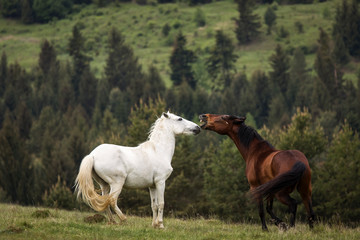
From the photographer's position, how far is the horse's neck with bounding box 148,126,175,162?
13750 millimetres

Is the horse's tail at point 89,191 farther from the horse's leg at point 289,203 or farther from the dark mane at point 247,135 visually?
the horse's leg at point 289,203

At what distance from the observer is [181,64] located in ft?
472

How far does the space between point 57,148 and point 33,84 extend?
69813mm

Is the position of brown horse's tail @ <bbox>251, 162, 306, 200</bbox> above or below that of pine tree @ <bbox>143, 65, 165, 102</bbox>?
above

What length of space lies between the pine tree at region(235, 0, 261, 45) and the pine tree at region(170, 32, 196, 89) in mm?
26849

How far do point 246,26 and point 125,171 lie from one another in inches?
6337


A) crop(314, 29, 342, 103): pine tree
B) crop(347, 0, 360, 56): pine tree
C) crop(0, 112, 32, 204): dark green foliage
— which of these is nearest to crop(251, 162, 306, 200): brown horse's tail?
crop(0, 112, 32, 204): dark green foliage

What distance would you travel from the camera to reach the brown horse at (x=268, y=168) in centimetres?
1174

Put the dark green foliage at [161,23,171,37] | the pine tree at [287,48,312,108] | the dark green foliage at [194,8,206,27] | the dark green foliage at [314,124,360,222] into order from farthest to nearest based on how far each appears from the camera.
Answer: the dark green foliage at [194,8,206,27], the dark green foliage at [161,23,171,37], the pine tree at [287,48,312,108], the dark green foliage at [314,124,360,222]

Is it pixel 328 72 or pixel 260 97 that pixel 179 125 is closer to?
pixel 328 72

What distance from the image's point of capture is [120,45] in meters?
152

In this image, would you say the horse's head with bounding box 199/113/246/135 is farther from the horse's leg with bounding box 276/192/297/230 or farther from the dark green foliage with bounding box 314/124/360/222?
the dark green foliage with bounding box 314/124/360/222

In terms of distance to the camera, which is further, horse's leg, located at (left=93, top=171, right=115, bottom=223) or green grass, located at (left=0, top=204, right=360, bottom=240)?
horse's leg, located at (left=93, top=171, right=115, bottom=223)

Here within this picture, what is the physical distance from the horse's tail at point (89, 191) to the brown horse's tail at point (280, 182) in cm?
327
